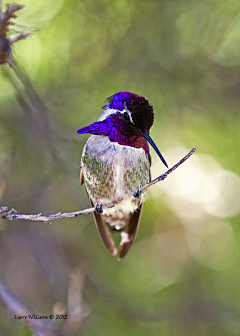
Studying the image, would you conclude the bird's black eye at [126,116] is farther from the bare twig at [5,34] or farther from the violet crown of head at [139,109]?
the bare twig at [5,34]

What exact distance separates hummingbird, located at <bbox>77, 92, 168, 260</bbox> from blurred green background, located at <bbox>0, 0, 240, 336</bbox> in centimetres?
68

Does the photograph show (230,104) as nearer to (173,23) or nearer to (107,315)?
(173,23)

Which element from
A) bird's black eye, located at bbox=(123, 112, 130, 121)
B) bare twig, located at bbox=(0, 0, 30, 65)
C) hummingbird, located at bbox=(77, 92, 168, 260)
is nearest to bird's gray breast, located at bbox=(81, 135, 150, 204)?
hummingbird, located at bbox=(77, 92, 168, 260)

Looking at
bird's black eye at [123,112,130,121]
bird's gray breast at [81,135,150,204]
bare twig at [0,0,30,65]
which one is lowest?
bird's gray breast at [81,135,150,204]

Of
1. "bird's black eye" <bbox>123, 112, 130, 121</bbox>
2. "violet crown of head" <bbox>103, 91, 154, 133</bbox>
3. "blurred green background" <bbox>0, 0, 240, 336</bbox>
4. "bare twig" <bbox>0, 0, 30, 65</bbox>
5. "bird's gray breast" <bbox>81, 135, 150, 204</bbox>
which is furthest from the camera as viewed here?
"blurred green background" <bbox>0, 0, 240, 336</bbox>

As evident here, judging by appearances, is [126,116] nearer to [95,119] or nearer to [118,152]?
[118,152]

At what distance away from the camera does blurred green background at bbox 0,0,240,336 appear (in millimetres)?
2576

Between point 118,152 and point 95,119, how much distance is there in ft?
3.64

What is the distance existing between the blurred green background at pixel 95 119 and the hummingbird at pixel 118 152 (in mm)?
678


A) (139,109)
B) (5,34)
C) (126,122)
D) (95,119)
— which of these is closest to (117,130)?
(126,122)

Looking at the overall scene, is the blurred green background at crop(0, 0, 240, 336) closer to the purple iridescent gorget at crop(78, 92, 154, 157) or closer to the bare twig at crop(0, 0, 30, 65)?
the purple iridescent gorget at crop(78, 92, 154, 157)

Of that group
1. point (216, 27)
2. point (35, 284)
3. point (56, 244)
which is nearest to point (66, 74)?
point (216, 27)

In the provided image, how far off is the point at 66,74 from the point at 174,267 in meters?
2.63

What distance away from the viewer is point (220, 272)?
373cm
